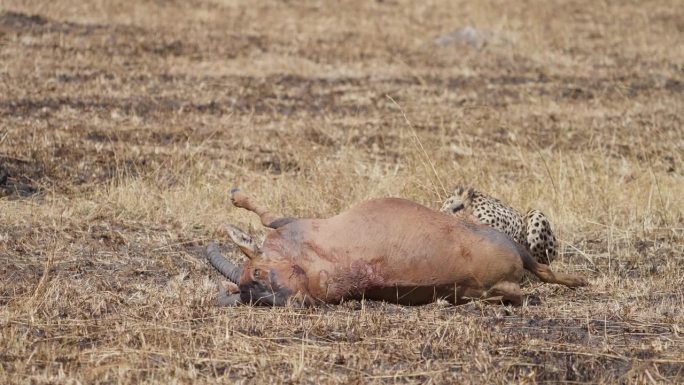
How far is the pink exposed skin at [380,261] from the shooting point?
638 cm

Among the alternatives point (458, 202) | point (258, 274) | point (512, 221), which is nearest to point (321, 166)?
point (458, 202)

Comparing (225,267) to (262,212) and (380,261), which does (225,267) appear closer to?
(262,212)

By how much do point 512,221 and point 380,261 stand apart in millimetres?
1981

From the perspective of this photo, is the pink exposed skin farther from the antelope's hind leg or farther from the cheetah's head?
the cheetah's head

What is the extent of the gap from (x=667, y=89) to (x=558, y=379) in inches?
484

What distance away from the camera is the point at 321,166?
10820 mm

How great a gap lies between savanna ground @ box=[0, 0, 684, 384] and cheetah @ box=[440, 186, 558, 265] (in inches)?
6.0

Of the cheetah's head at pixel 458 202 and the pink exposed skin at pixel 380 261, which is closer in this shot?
the pink exposed skin at pixel 380 261

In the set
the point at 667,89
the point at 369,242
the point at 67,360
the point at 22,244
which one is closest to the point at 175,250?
the point at 22,244

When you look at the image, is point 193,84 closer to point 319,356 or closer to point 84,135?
point 84,135

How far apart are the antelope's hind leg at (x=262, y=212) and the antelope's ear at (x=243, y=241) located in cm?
40

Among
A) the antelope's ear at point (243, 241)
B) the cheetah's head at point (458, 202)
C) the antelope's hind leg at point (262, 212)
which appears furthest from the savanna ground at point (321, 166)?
the cheetah's head at point (458, 202)

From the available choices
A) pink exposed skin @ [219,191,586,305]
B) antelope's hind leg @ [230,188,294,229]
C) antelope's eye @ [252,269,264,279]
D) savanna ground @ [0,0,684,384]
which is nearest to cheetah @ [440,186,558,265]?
savanna ground @ [0,0,684,384]

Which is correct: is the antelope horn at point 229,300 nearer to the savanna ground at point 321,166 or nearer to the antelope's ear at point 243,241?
the savanna ground at point 321,166
